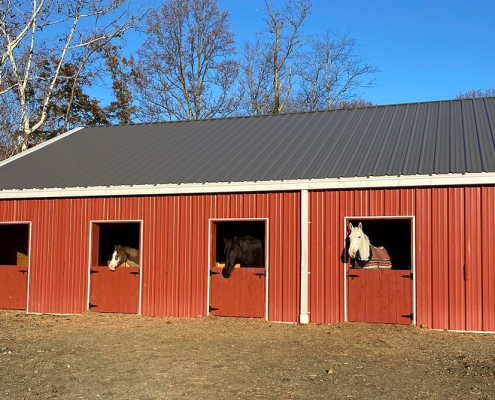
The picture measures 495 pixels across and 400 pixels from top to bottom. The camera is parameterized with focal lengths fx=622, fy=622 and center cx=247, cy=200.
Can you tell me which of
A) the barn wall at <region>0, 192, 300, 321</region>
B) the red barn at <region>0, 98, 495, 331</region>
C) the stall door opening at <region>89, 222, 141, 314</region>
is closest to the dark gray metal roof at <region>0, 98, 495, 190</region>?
the red barn at <region>0, 98, 495, 331</region>

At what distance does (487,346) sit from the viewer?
33.4 feet

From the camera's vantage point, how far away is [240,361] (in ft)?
29.6

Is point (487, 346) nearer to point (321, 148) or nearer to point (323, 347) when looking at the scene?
point (323, 347)

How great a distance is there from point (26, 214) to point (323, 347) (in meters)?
8.89

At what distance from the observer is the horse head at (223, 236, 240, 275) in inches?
530

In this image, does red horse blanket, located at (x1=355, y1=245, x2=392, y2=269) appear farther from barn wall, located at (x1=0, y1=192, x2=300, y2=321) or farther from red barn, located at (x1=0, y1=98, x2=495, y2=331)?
barn wall, located at (x1=0, y1=192, x2=300, y2=321)

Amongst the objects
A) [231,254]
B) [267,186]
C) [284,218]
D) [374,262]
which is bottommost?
[374,262]

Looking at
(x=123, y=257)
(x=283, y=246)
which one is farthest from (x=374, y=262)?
(x=123, y=257)

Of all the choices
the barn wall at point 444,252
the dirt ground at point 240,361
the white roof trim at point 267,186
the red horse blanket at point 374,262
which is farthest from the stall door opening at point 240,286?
the red horse blanket at point 374,262

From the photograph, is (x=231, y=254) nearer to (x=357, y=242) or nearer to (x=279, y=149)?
(x=357, y=242)

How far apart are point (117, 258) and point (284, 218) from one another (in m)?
4.26

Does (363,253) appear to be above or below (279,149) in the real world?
below

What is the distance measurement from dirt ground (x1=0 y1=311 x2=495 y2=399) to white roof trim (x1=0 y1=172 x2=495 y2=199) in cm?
280

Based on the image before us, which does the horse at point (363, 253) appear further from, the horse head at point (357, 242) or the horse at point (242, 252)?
the horse at point (242, 252)
